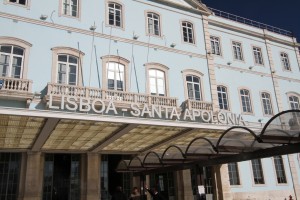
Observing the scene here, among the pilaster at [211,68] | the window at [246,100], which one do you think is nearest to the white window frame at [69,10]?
the pilaster at [211,68]

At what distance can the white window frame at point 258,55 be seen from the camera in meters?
24.3

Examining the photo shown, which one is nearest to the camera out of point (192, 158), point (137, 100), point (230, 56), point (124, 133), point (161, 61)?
point (192, 158)

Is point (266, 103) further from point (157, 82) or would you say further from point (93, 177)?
point (93, 177)

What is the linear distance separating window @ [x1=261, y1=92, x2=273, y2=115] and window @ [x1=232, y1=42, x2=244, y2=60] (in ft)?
11.1

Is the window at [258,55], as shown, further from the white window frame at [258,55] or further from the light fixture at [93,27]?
the light fixture at [93,27]

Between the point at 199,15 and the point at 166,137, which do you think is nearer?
the point at 166,137

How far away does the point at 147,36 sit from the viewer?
18.5 m

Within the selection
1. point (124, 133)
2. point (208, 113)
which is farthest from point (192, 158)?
point (208, 113)

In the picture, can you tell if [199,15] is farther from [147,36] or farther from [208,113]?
[208,113]

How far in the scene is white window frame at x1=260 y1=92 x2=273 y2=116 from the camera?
75.9ft

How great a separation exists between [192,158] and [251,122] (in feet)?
40.0

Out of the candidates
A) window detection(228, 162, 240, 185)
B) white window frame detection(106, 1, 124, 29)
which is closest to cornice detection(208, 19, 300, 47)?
white window frame detection(106, 1, 124, 29)

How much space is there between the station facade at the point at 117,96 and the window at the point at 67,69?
5 centimetres

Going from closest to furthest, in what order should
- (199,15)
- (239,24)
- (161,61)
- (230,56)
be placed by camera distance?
(161,61) < (199,15) < (230,56) < (239,24)
